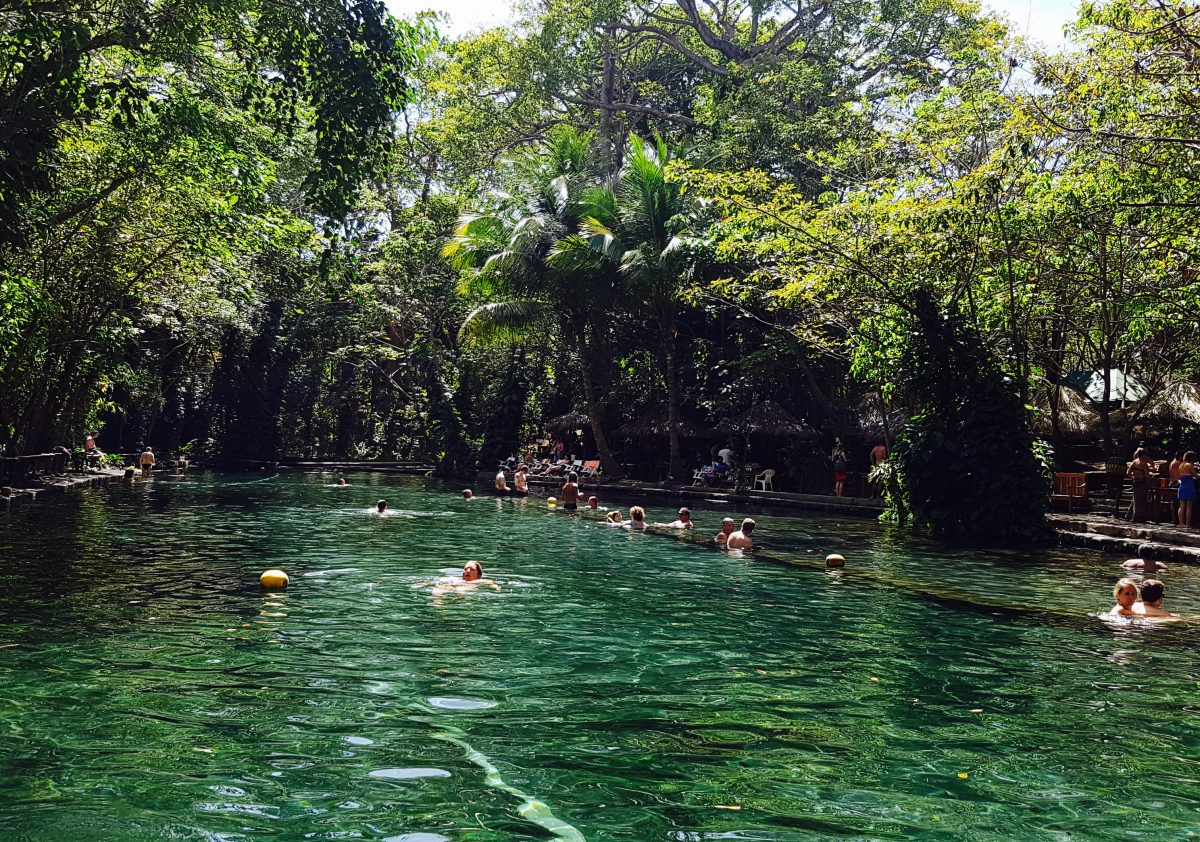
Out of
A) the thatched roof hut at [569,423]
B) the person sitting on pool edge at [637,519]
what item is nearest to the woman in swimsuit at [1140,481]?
the person sitting on pool edge at [637,519]

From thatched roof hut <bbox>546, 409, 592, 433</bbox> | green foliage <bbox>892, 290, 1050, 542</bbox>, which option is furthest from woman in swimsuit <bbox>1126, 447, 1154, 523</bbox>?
thatched roof hut <bbox>546, 409, 592, 433</bbox>

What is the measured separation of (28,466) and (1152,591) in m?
25.9

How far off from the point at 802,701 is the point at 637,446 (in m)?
30.6

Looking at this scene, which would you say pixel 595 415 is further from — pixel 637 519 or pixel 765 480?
pixel 637 519

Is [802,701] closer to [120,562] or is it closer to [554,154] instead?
[120,562]

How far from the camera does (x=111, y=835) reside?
490 centimetres

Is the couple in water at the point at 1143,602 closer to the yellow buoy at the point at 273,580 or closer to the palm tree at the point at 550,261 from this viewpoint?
the yellow buoy at the point at 273,580

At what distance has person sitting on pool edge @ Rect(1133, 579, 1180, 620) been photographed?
11414mm

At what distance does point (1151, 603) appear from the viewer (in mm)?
11500

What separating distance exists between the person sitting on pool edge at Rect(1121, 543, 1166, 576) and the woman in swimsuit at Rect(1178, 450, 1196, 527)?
8.13 feet

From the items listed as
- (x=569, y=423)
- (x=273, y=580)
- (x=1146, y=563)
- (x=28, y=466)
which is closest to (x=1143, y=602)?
(x=1146, y=563)

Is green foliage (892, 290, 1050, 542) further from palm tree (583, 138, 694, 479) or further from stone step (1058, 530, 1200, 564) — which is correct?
palm tree (583, 138, 694, 479)

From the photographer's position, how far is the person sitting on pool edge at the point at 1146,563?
50.4 ft

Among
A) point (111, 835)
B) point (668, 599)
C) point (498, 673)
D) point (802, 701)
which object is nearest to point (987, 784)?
point (802, 701)
